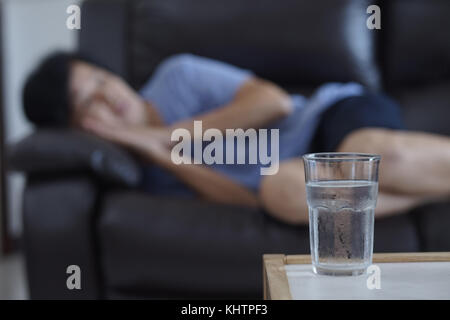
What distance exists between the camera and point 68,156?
1.46 metres

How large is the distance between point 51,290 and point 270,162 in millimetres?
633

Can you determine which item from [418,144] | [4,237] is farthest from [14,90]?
[418,144]

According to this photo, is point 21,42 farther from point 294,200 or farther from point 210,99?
point 294,200

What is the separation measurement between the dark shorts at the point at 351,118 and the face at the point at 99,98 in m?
0.55

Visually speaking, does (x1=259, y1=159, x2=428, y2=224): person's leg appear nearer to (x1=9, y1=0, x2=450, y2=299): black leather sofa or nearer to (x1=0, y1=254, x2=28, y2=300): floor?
(x1=9, y1=0, x2=450, y2=299): black leather sofa

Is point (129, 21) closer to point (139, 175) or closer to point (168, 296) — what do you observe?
point (139, 175)

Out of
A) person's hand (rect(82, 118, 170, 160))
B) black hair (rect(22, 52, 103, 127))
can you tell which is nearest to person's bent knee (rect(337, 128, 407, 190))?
person's hand (rect(82, 118, 170, 160))

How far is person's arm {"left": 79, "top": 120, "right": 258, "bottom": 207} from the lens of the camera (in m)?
1.60

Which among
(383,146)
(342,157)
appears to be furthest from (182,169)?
(342,157)

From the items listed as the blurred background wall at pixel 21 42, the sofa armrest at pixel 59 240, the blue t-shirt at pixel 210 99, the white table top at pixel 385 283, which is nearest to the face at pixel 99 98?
the blue t-shirt at pixel 210 99

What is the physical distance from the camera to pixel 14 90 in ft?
9.04

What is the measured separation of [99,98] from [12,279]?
861mm

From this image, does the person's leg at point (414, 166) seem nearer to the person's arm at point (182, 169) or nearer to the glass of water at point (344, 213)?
the person's arm at point (182, 169)

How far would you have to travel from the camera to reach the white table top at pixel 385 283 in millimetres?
576
